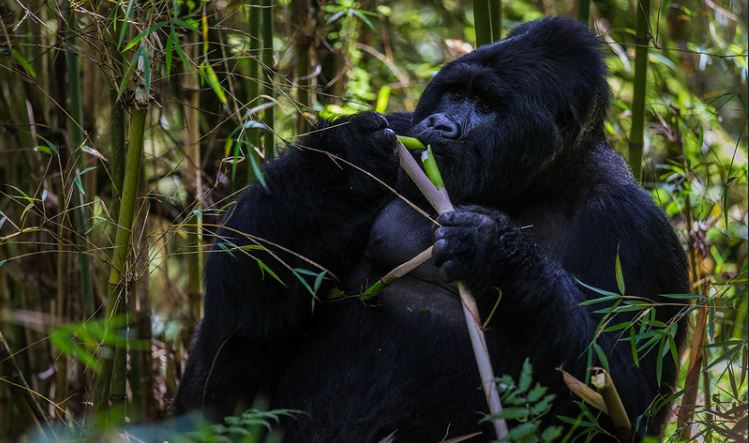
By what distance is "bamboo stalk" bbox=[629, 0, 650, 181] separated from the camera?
390 cm

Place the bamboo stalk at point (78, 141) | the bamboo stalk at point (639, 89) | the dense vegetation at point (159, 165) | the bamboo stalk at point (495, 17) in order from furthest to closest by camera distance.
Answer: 1. the bamboo stalk at point (495, 17)
2. the bamboo stalk at point (639, 89)
3. the bamboo stalk at point (78, 141)
4. the dense vegetation at point (159, 165)

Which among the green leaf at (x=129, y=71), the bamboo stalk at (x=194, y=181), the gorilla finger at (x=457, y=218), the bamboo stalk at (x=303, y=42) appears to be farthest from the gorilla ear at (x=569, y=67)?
the bamboo stalk at (x=194, y=181)

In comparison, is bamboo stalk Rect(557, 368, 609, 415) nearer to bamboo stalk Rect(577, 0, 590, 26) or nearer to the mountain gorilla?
the mountain gorilla

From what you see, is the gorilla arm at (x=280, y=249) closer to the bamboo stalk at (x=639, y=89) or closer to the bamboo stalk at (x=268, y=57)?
the bamboo stalk at (x=268, y=57)

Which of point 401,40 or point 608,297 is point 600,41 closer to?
point 608,297

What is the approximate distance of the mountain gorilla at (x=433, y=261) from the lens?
3.04 meters

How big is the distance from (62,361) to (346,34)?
7.12ft

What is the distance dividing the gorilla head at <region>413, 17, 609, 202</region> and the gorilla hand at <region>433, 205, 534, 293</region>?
39cm

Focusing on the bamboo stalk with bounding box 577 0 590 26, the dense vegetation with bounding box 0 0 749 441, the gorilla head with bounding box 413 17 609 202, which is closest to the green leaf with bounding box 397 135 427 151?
the gorilla head with bounding box 413 17 609 202

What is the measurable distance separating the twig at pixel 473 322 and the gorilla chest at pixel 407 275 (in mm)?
539

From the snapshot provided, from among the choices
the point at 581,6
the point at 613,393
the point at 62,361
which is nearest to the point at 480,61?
the point at 581,6

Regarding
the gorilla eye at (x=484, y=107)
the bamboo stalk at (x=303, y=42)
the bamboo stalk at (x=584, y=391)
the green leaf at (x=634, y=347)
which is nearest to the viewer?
the bamboo stalk at (x=584, y=391)

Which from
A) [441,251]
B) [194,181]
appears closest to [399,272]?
[441,251]

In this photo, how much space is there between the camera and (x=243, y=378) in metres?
3.54
